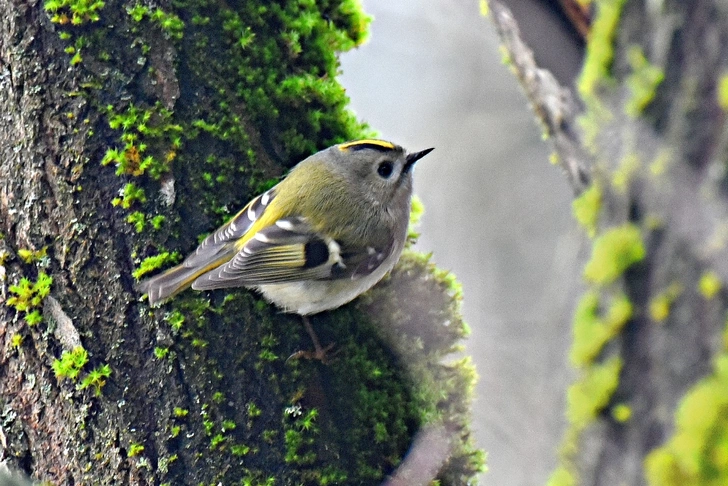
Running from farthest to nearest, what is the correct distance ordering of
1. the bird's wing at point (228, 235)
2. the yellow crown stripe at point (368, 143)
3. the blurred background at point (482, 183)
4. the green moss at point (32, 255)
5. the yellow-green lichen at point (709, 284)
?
the blurred background at point (482, 183) → the yellow crown stripe at point (368, 143) → the yellow-green lichen at point (709, 284) → the bird's wing at point (228, 235) → the green moss at point (32, 255)

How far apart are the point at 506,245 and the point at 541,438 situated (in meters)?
2.07

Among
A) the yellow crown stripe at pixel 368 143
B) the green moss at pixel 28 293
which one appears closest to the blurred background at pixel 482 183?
the yellow crown stripe at pixel 368 143

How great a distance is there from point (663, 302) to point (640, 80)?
0.67 metres

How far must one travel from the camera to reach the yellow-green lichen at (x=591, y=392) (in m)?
2.11

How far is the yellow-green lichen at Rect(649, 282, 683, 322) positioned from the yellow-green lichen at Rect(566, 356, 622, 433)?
18 cm

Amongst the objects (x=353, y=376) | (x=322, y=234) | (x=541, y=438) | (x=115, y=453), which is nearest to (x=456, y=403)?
(x=353, y=376)

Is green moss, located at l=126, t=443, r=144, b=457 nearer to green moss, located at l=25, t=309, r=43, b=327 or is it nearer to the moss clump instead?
green moss, located at l=25, t=309, r=43, b=327

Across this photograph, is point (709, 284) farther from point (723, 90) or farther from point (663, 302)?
point (723, 90)

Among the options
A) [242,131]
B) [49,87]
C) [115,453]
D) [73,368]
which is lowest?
[115,453]

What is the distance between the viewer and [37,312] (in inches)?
65.6

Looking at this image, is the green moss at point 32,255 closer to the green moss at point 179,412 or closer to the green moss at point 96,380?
the green moss at point 96,380

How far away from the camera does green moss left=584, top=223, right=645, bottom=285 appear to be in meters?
2.10

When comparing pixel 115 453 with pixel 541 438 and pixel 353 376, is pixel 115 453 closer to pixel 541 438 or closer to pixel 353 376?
pixel 353 376

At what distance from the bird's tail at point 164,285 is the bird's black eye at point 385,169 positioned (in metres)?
0.99
